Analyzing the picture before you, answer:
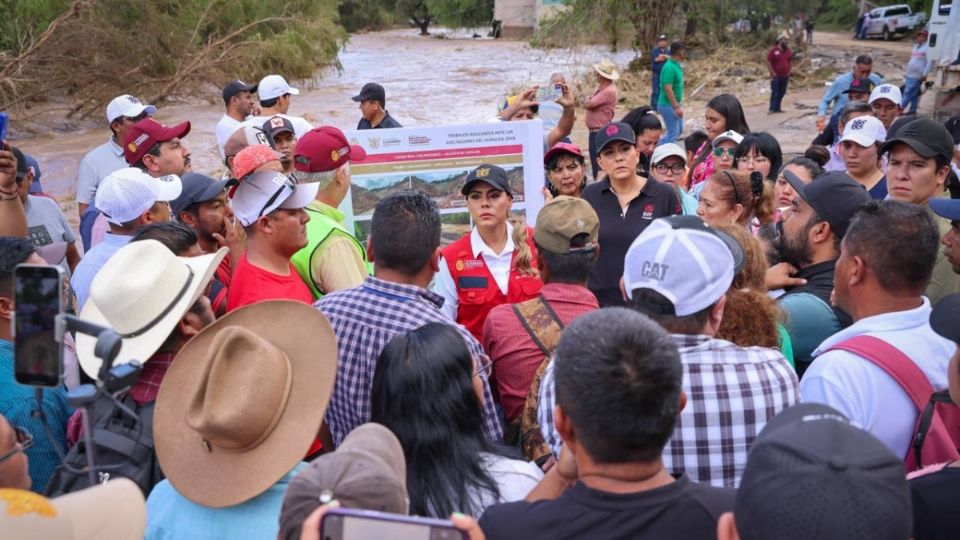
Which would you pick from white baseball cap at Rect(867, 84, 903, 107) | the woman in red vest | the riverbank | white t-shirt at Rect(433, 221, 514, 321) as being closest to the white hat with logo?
white baseball cap at Rect(867, 84, 903, 107)

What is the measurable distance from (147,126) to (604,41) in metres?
20.9

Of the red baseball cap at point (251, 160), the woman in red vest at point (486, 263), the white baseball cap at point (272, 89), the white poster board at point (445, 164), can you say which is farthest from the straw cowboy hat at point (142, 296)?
the white baseball cap at point (272, 89)

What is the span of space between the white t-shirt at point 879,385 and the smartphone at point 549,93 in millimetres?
4194

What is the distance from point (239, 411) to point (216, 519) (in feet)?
1.09

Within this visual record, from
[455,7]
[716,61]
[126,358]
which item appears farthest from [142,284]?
[455,7]

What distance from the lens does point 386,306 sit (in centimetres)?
278

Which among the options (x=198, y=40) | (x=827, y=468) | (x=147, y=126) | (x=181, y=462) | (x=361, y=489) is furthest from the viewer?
(x=198, y=40)

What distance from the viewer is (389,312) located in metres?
2.76

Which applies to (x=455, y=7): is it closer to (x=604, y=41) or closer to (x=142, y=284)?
(x=604, y=41)

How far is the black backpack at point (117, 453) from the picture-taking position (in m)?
2.26

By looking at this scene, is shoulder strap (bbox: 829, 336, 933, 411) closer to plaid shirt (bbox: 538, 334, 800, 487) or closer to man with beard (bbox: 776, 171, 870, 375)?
plaid shirt (bbox: 538, 334, 800, 487)

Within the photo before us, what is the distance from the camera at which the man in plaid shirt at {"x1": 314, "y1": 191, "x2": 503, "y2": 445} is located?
2686 millimetres

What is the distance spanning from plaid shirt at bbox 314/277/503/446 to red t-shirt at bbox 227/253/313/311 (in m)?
0.53

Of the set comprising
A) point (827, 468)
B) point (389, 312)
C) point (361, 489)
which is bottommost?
point (389, 312)
